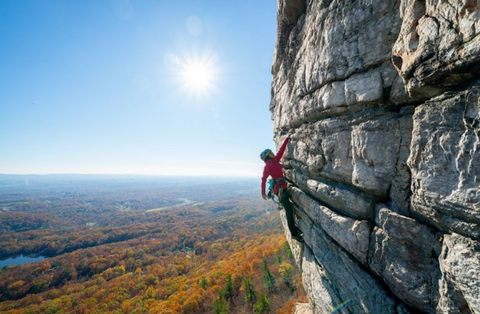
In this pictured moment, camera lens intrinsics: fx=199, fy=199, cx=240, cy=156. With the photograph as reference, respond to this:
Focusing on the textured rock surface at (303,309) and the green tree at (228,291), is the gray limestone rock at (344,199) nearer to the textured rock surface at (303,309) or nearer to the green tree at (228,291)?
the textured rock surface at (303,309)

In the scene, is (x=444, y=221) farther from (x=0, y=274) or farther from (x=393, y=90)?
Answer: (x=0, y=274)

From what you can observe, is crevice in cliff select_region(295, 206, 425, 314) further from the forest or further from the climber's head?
the forest

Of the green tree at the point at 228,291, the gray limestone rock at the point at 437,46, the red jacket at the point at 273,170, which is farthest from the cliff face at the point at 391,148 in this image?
the green tree at the point at 228,291

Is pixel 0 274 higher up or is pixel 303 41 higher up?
pixel 303 41

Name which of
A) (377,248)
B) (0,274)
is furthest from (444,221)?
(0,274)

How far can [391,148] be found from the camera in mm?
3557

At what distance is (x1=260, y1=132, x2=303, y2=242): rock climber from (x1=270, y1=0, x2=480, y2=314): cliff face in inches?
39.3

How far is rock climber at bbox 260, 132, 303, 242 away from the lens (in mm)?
7043

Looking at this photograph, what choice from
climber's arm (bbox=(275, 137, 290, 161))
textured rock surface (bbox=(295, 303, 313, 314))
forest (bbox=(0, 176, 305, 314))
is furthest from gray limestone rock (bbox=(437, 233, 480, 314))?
forest (bbox=(0, 176, 305, 314))

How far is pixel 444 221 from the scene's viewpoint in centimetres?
273

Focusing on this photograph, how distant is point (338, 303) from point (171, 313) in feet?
152

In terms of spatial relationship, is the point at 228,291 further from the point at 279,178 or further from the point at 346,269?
the point at 346,269

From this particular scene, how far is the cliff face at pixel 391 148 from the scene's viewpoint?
94.4 inches

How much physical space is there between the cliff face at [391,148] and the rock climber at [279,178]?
1.00 m
